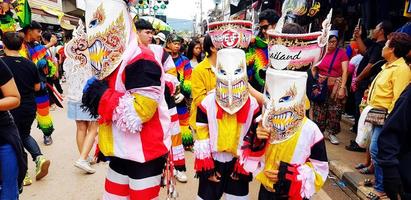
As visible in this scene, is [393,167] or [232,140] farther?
[232,140]

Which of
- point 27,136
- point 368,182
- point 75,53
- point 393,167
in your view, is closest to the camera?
point 393,167

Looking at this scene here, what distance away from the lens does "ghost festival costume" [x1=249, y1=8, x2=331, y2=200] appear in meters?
2.07

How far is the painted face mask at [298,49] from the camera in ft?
6.72

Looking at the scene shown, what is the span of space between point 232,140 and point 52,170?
3.29m

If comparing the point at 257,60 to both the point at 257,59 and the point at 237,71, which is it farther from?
the point at 237,71

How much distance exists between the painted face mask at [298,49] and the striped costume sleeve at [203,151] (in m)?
0.88

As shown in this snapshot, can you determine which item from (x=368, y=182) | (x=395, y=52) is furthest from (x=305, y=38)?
(x=368, y=182)

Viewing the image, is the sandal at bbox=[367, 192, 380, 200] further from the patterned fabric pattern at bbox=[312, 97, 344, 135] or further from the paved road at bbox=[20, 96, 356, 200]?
the patterned fabric pattern at bbox=[312, 97, 344, 135]

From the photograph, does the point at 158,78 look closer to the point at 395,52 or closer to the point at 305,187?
the point at 305,187

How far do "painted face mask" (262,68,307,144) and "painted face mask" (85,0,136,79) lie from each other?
3.25ft

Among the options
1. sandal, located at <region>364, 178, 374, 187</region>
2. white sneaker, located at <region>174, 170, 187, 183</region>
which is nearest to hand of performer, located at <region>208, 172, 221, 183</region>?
white sneaker, located at <region>174, 170, 187, 183</region>

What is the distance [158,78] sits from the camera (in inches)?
87.3

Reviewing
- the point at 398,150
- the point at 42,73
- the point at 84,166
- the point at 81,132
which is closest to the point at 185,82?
the point at 81,132

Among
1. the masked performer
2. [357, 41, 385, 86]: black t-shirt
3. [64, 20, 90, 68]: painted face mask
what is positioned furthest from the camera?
the masked performer
